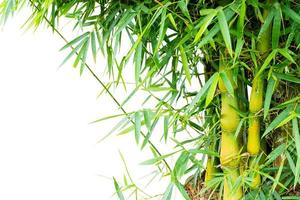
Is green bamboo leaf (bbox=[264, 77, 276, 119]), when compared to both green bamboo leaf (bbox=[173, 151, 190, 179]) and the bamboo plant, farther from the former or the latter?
green bamboo leaf (bbox=[173, 151, 190, 179])

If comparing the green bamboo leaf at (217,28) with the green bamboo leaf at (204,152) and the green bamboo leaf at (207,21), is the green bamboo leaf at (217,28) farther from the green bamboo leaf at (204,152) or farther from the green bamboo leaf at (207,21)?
the green bamboo leaf at (204,152)

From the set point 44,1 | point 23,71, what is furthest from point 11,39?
point 44,1

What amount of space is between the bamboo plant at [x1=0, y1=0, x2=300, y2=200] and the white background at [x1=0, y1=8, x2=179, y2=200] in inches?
32.2

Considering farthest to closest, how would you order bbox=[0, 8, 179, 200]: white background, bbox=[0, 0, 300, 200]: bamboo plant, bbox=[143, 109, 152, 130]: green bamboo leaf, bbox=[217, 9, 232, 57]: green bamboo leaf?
1. bbox=[0, 8, 179, 200]: white background
2. bbox=[143, 109, 152, 130]: green bamboo leaf
3. bbox=[0, 0, 300, 200]: bamboo plant
4. bbox=[217, 9, 232, 57]: green bamboo leaf

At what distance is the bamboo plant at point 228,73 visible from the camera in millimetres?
1453

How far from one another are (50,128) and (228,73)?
1.22 m

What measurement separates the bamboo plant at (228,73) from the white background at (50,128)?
32.2 inches

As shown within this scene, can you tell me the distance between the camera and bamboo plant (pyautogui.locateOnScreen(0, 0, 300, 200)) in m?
1.45

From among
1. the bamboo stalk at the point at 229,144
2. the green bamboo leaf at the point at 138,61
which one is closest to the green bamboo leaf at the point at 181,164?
the bamboo stalk at the point at 229,144

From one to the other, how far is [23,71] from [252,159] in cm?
Result: 128

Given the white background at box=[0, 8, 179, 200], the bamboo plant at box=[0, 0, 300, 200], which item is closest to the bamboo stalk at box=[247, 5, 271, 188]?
the bamboo plant at box=[0, 0, 300, 200]

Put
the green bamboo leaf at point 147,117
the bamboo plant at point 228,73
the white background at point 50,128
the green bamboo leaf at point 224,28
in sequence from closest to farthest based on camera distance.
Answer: the green bamboo leaf at point 224,28
the bamboo plant at point 228,73
the green bamboo leaf at point 147,117
the white background at point 50,128

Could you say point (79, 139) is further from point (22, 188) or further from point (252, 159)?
point (252, 159)

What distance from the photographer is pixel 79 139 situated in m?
2.60
